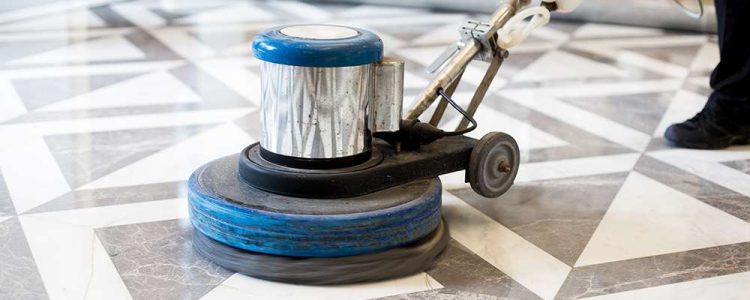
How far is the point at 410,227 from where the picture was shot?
1.43 meters

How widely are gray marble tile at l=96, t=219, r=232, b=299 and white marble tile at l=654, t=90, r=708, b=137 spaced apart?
127 cm

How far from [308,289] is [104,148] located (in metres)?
0.85

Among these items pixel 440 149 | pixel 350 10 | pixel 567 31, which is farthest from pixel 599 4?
pixel 440 149

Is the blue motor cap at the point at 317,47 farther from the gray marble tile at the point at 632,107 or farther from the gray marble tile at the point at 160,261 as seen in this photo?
the gray marble tile at the point at 632,107

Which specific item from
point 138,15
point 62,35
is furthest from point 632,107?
point 138,15

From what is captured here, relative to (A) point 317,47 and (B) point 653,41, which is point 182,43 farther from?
(A) point 317,47

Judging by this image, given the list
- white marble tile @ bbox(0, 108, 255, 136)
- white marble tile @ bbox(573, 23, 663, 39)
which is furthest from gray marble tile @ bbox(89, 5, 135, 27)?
white marble tile @ bbox(573, 23, 663, 39)

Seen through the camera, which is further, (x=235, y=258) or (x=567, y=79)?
(x=567, y=79)

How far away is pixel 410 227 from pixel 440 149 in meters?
0.19

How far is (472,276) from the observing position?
1.43 m

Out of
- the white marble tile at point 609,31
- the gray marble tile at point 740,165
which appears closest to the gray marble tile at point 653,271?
the gray marble tile at point 740,165

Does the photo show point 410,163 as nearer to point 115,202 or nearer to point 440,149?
point 440,149

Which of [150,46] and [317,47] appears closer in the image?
[317,47]

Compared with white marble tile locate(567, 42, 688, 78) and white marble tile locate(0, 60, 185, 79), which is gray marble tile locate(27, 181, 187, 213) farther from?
white marble tile locate(567, 42, 688, 78)
